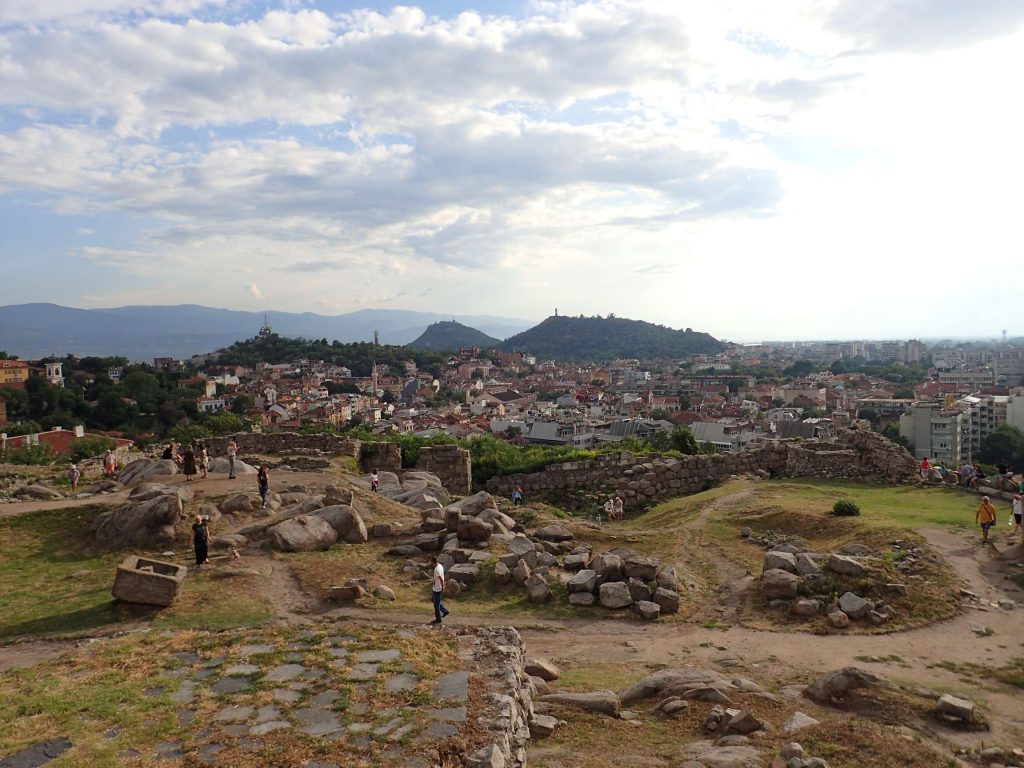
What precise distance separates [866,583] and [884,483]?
501 inches

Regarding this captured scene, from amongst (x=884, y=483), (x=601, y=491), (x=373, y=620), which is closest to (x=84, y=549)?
(x=373, y=620)

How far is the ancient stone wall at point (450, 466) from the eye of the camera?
29.4 metres

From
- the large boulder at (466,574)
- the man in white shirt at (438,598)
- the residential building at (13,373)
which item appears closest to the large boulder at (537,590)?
the large boulder at (466,574)

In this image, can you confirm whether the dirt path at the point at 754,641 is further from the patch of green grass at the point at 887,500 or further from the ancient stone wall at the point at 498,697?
the patch of green grass at the point at 887,500

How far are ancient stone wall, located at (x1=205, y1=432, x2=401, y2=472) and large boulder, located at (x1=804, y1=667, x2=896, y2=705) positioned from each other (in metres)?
21.8

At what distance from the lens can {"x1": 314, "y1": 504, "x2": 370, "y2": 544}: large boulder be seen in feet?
57.8

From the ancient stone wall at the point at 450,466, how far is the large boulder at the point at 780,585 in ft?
54.1

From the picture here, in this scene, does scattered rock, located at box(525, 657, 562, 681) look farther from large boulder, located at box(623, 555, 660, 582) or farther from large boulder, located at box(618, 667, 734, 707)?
large boulder, located at box(623, 555, 660, 582)

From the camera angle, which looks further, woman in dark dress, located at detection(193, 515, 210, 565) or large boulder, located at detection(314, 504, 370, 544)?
large boulder, located at detection(314, 504, 370, 544)


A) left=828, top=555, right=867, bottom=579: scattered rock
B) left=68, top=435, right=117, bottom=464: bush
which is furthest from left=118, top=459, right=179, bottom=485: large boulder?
left=828, top=555, right=867, bottom=579: scattered rock

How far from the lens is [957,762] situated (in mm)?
8109

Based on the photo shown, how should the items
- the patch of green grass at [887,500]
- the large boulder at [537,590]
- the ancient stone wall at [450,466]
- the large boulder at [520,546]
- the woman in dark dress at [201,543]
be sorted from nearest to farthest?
1. the large boulder at [537,590]
2. the woman in dark dress at [201,543]
3. the large boulder at [520,546]
4. the patch of green grass at [887,500]
5. the ancient stone wall at [450,466]

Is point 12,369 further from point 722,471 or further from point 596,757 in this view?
point 596,757

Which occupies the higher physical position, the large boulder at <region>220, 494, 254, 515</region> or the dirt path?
the large boulder at <region>220, 494, 254, 515</region>
